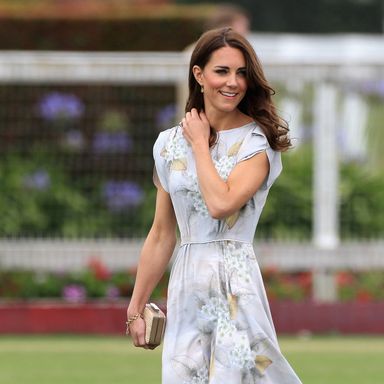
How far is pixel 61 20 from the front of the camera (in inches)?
669

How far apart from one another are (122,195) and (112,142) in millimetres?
496

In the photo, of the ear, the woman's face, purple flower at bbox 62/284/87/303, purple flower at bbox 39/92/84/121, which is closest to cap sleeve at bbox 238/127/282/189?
the woman's face

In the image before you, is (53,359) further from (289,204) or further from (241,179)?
(241,179)

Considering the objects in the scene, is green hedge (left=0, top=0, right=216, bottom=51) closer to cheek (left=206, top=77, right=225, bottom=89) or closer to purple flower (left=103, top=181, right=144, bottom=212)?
purple flower (left=103, top=181, right=144, bottom=212)

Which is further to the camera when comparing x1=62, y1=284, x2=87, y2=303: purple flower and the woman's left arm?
x1=62, y1=284, x2=87, y2=303: purple flower

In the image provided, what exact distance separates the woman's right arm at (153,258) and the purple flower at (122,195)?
27.0 feet

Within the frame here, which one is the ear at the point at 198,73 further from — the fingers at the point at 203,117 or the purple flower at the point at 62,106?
the purple flower at the point at 62,106

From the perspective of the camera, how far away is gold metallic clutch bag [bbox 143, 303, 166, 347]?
6.30m

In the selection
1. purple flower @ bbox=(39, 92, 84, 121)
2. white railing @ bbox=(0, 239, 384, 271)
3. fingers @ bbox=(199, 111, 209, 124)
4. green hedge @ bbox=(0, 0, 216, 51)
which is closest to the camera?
fingers @ bbox=(199, 111, 209, 124)

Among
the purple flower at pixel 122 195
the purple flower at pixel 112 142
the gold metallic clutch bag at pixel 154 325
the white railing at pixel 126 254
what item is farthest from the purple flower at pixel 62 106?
the gold metallic clutch bag at pixel 154 325

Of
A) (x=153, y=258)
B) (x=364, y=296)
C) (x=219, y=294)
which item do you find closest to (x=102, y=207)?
(x=364, y=296)

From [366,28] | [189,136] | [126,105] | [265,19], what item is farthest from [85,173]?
[366,28]

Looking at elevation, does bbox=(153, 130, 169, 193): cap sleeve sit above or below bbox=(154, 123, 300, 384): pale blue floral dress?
above

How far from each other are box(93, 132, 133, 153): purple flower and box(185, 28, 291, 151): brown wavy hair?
842 centimetres
